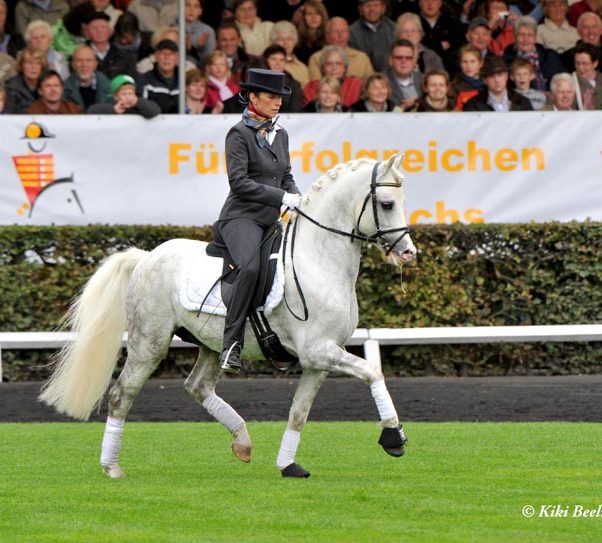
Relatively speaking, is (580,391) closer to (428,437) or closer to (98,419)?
(428,437)

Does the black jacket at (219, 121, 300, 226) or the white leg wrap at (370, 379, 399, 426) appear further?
the black jacket at (219, 121, 300, 226)

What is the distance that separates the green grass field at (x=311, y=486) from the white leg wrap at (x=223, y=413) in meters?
0.33

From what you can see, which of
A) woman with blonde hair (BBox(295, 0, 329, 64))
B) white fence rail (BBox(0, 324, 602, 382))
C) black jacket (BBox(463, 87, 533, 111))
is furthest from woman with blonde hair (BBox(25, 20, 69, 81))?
black jacket (BBox(463, 87, 533, 111))

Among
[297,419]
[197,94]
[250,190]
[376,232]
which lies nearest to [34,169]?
[197,94]

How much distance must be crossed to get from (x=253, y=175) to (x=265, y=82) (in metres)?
0.64

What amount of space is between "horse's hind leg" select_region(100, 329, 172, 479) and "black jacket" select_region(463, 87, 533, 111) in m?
7.46

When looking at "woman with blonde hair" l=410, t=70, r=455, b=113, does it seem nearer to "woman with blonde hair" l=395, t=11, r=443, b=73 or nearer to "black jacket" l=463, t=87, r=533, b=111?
"black jacket" l=463, t=87, r=533, b=111

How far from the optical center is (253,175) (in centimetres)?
970

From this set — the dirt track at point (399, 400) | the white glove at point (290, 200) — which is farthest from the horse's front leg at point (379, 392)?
the dirt track at point (399, 400)

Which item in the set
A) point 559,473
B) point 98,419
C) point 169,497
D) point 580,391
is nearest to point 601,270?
point 580,391

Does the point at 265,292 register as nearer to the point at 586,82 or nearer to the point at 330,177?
the point at 330,177

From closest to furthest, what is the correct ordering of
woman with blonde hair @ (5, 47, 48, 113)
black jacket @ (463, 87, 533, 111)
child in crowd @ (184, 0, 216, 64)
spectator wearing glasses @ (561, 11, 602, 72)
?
woman with blonde hair @ (5, 47, 48, 113) < black jacket @ (463, 87, 533, 111) < child in crowd @ (184, 0, 216, 64) < spectator wearing glasses @ (561, 11, 602, 72)

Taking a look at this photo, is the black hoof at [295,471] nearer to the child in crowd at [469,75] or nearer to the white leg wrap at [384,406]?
the white leg wrap at [384,406]

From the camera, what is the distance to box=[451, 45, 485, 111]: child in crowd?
1661 centimetres
